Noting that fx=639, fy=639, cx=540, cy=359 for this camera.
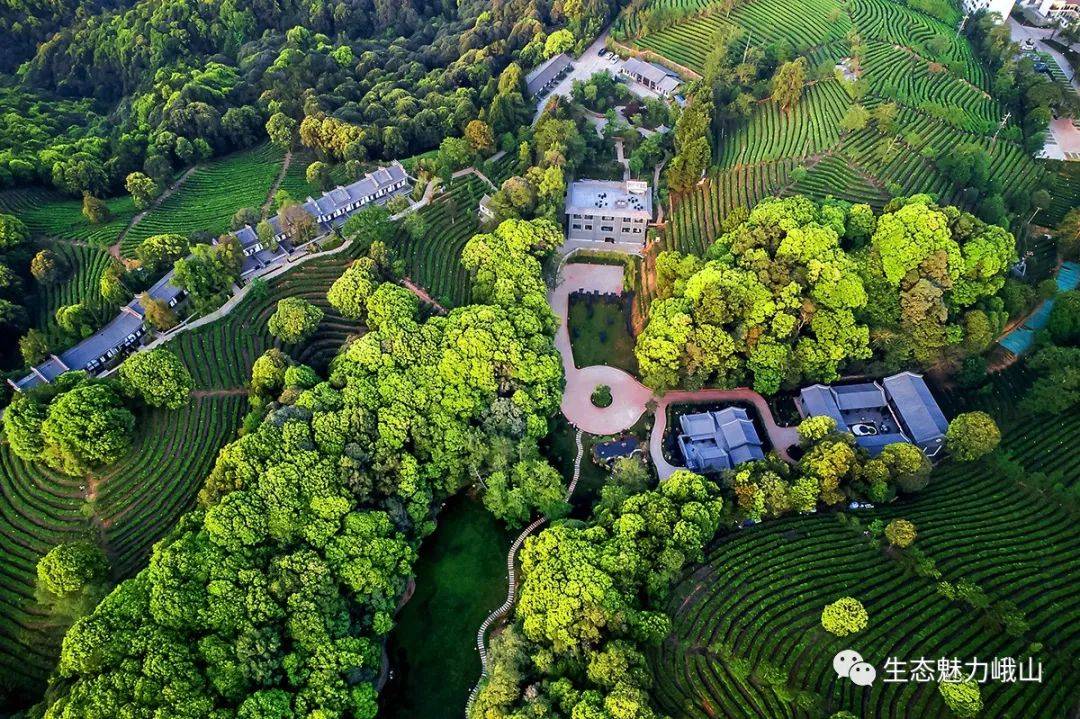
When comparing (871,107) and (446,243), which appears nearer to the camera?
(446,243)

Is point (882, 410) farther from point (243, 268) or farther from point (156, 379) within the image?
point (243, 268)

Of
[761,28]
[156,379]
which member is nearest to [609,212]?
[761,28]

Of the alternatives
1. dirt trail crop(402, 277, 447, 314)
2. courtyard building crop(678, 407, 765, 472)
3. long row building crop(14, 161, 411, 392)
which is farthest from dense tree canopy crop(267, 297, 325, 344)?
courtyard building crop(678, 407, 765, 472)

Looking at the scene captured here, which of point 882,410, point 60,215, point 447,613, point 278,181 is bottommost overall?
point 447,613

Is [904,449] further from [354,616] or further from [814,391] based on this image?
[354,616]

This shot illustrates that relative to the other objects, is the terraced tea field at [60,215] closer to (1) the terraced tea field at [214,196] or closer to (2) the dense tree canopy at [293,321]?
(1) the terraced tea field at [214,196]

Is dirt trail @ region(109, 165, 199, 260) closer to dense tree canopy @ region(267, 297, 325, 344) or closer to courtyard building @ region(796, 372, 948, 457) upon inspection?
dense tree canopy @ region(267, 297, 325, 344)
